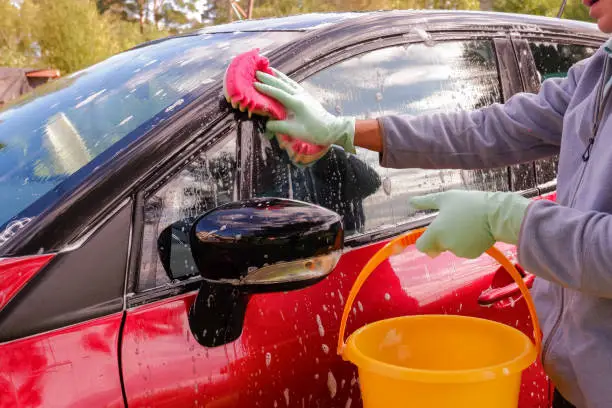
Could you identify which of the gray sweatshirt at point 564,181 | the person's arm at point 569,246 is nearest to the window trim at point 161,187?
the gray sweatshirt at point 564,181

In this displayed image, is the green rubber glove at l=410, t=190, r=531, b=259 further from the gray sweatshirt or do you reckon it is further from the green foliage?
the green foliage

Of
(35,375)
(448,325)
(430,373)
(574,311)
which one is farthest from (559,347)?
(35,375)

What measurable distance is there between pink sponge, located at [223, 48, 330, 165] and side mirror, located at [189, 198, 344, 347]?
271mm

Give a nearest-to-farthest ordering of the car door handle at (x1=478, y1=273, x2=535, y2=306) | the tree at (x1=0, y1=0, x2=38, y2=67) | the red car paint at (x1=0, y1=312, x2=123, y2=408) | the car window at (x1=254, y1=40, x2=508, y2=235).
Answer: the red car paint at (x1=0, y1=312, x2=123, y2=408) → the car window at (x1=254, y1=40, x2=508, y2=235) → the car door handle at (x1=478, y1=273, x2=535, y2=306) → the tree at (x1=0, y1=0, x2=38, y2=67)

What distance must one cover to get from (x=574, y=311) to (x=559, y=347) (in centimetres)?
9

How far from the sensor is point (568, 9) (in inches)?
1205

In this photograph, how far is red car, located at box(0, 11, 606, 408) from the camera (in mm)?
1244

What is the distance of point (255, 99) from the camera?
4.99 ft

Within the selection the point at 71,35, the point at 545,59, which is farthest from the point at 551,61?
the point at 71,35

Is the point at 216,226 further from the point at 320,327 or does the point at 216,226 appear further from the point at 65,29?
the point at 65,29

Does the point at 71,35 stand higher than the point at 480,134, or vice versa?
the point at 480,134

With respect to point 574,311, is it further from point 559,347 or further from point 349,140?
point 349,140

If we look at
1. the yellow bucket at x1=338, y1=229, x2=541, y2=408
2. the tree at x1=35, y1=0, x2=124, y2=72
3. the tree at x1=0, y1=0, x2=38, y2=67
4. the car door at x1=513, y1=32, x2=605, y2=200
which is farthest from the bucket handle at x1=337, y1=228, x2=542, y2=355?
the tree at x1=0, y1=0, x2=38, y2=67

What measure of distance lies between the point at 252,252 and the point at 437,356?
25.0 inches
